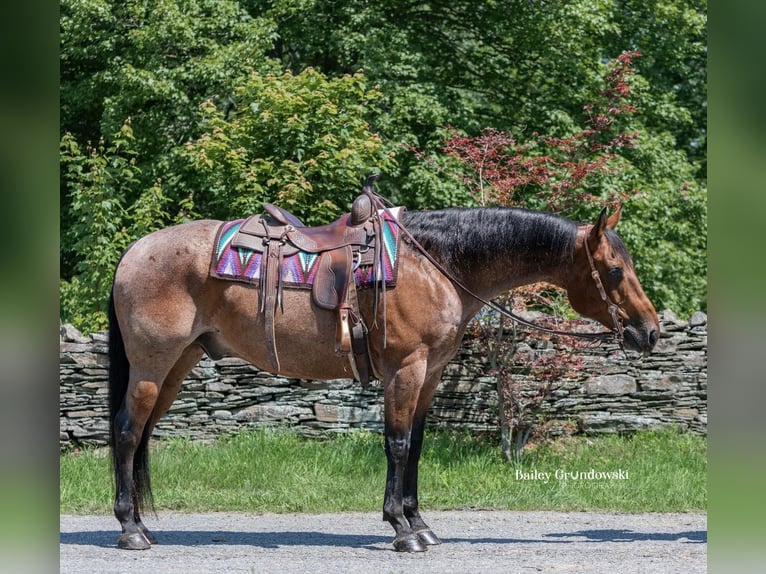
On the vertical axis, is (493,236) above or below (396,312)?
above

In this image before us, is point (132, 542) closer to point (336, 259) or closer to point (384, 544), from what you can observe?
point (384, 544)

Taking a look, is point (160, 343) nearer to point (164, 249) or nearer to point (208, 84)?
point (164, 249)

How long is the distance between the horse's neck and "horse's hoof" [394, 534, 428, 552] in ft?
5.01

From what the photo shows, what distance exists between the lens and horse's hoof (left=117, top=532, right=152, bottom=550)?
5.47 metres

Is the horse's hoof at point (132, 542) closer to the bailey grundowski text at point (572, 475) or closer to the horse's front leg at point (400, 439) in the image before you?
the horse's front leg at point (400, 439)

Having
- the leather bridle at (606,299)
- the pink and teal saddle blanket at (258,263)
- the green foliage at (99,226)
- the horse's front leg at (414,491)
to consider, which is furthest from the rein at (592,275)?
the green foliage at (99,226)

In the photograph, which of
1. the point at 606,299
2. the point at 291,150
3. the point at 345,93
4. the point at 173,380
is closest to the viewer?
the point at 606,299

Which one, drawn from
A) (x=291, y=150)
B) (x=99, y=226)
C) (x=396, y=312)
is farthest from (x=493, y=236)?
(x=99, y=226)

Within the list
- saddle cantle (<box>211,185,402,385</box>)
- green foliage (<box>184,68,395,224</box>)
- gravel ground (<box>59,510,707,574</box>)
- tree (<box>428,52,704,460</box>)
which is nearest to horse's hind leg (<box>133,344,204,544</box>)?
saddle cantle (<box>211,185,402,385</box>)

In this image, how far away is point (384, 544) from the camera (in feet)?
18.7

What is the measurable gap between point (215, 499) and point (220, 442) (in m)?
1.77

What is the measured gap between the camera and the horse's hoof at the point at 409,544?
534cm

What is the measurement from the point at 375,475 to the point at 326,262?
3019 millimetres

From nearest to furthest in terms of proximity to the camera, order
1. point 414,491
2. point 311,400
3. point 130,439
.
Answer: point 130,439
point 414,491
point 311,400
